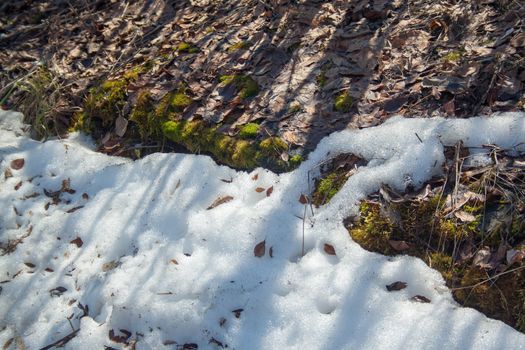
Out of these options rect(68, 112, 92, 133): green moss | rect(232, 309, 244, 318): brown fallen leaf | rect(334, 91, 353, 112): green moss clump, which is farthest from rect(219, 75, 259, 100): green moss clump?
rect(232, 309, 244, 318): brown fallen leaf

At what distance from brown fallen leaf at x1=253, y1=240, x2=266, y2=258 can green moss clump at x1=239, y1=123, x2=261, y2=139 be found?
99 centimetres

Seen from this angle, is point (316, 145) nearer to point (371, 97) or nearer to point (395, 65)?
point (371, 97)

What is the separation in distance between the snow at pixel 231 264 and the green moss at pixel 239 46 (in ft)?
4.36

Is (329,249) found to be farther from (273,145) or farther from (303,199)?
(273,145)

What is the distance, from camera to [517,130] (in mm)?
2842

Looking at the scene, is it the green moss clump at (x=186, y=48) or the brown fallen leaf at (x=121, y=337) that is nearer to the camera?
the brown fallen leaf at (x=121, y=337)

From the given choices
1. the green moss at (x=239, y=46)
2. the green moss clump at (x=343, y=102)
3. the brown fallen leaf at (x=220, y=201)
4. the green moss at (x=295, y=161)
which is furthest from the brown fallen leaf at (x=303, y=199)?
the green moss at (x=239, y=46)

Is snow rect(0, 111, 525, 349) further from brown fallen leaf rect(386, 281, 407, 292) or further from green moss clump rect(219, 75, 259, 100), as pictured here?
green moss clump rect(219, 75, 259, 100)

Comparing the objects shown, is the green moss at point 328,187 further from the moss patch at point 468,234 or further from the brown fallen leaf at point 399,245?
the brown fallen leaf at point 399,245

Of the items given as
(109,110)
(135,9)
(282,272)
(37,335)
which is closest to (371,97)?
(282,272)

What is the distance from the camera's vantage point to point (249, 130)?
3.71 meters

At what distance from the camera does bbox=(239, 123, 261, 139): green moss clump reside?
3.68m

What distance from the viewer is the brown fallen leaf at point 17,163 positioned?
430 centimetres

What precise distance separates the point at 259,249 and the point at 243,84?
1.72 metres
